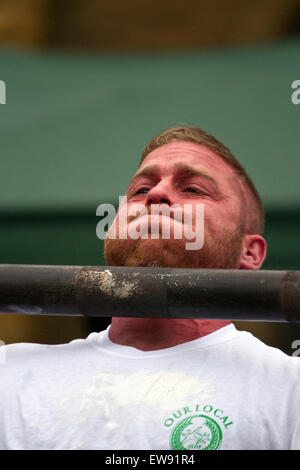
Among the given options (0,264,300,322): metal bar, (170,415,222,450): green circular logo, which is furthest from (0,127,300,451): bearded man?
(0,264,300,322): metal bar

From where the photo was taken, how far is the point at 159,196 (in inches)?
44.3

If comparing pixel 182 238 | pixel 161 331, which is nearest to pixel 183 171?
pixel 182 238

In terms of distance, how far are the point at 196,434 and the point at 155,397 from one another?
0.09m

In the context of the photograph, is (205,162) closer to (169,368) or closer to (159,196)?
(159,196)

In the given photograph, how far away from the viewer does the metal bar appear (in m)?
0.82

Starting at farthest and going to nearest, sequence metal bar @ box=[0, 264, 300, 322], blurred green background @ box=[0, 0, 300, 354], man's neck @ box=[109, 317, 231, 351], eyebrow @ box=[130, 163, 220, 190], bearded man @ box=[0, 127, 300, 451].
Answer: blurred green background @ box=[0, 0, 300, 354]
eyebrow @ box=[130, 163, 220, 190]
man's neck @ box=[109, 317, 231, 351]
bearded man @ box=[0, 127, 300, 451]
metal bar @ box=[0, 264, 300, 322]

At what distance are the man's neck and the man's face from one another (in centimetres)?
9

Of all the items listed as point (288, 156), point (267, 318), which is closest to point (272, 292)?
point (267, 318)

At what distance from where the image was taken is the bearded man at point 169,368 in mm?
918

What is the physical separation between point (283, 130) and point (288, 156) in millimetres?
72

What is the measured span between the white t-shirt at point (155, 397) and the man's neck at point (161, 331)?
1.0 inches

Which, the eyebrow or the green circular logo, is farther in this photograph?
the eyebrow

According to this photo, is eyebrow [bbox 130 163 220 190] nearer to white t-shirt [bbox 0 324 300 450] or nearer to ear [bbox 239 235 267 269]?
ear [bbox 239 235 267 269]

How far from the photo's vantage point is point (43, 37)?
6.22ft
